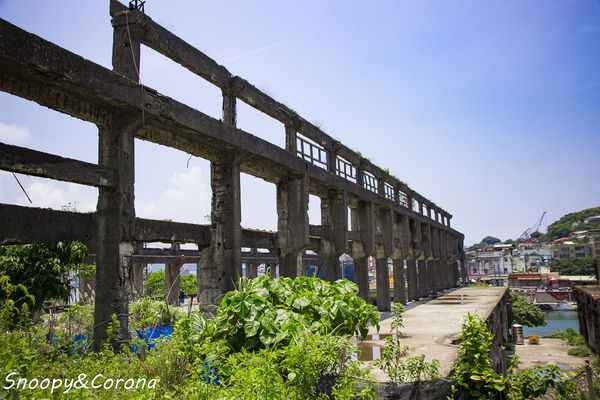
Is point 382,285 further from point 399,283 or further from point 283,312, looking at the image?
point 283,312

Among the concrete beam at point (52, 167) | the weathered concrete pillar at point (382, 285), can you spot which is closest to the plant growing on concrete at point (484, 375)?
the concrete beam at point (52, 167)

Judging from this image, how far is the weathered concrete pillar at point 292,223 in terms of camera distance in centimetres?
1244

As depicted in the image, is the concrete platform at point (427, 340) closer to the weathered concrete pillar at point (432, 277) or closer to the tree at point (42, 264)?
the tree at point (42, 264)

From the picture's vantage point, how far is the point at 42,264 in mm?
10422

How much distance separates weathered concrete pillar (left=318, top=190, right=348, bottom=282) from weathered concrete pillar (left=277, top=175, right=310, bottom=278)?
267 centimetres

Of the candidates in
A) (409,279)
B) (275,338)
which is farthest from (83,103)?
(409,279)

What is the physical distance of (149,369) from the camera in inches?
168

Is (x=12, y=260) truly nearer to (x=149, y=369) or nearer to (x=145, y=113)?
(x=145, y=113)

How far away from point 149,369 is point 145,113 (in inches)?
192

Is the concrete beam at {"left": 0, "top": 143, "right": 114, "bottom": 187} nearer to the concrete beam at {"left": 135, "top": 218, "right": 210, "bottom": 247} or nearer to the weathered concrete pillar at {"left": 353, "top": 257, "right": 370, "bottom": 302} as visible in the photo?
the concrete beam at {"left": 135, "top": 218, "right": 210, "bottom": 247}

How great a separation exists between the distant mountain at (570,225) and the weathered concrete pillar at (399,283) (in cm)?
17514

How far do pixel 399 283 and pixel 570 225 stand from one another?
187m

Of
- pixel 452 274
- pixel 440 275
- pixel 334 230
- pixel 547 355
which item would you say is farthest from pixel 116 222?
pixel 452 274

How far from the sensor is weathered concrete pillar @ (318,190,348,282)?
1513cm
